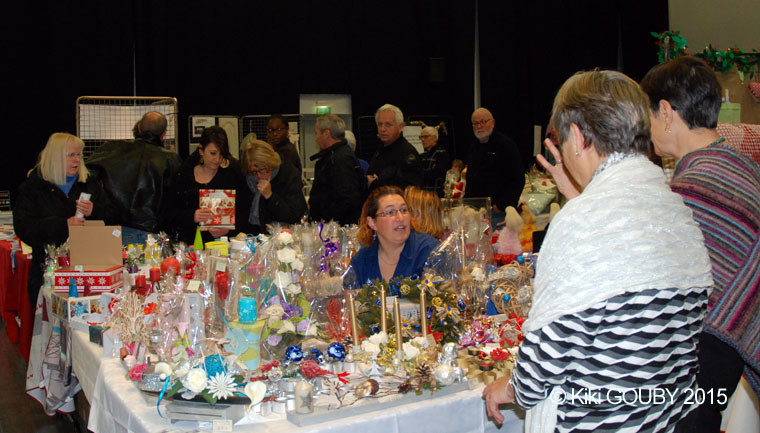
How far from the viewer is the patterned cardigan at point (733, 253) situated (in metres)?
1.69

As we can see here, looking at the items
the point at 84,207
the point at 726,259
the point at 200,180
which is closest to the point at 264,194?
the point at 200,180

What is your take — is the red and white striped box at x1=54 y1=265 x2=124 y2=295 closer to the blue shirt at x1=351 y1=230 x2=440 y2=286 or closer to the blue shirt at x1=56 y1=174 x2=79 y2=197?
the blue shirt at x1=56 y1=174 x2=79 y2=197

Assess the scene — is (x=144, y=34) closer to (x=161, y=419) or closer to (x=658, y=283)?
(x=161, y=419)

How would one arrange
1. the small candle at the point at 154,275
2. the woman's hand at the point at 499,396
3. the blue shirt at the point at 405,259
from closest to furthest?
the woman's hand at the point at 499,396 < the small candle at the point at 154,275 < the blue shirt at the point at 405,259

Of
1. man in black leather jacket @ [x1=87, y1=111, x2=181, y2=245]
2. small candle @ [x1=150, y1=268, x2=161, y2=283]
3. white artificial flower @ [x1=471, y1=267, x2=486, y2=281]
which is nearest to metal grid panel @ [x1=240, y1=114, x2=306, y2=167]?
man in black leather jacket @ [x1=87, y1=111, x2=181, y2=245]

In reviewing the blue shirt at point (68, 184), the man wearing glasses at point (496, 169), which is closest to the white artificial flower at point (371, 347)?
the blue shirt at point (68, 184)

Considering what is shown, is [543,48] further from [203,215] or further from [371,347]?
[371,347]

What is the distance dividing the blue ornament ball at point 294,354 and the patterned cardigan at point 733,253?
1169 millimetres

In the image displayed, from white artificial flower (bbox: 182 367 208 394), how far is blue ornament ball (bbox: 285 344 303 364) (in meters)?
0.32

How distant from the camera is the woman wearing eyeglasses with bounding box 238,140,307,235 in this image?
4.57 meters

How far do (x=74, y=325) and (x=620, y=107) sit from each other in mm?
2496

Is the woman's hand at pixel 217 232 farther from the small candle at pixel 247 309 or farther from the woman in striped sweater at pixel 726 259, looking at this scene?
the woman in striped sweater at pixel 726 259

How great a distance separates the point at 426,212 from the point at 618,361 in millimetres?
2366

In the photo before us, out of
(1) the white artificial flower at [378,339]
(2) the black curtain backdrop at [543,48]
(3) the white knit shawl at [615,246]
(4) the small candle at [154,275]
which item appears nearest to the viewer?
(3) the white knit shawl at [615,246]
